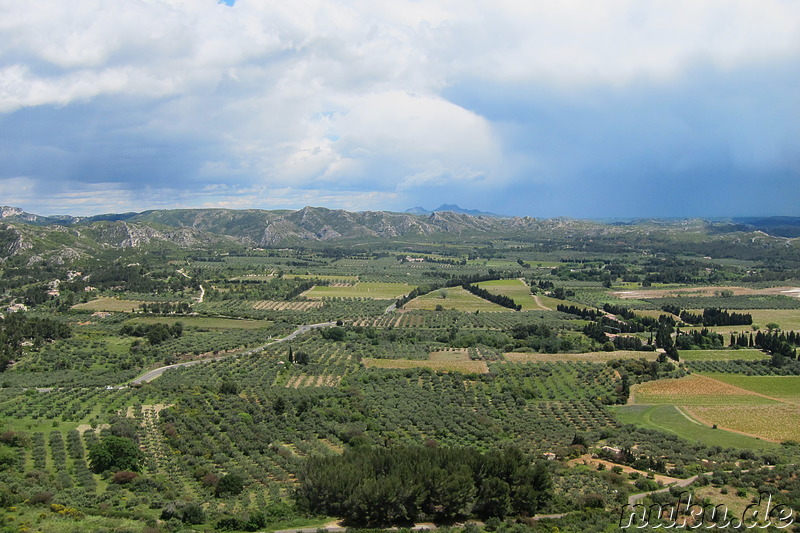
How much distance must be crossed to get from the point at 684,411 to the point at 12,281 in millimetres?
168120

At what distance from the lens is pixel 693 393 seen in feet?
207

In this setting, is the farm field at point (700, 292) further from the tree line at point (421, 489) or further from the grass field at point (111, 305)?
the grass field at point (111, 305)

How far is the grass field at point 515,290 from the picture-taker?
438 ft

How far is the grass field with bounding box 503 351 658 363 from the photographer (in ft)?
262

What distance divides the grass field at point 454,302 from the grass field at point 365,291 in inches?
362

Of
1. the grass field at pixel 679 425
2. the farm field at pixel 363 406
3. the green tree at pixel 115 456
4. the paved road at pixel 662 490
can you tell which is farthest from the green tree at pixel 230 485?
the grass field at pixel 679 425

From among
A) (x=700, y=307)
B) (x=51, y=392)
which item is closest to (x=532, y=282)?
(x=700, y=307)

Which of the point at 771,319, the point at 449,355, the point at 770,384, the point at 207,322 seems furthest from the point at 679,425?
the point at 207,322

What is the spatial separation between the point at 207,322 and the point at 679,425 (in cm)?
8815

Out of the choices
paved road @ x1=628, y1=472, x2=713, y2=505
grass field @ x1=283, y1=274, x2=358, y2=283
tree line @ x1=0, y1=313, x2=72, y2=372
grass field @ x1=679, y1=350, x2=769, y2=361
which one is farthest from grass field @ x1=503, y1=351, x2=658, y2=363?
grass field @ x1=283, y1=274, x2=358, y2=283

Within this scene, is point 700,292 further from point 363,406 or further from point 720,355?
point 363,406

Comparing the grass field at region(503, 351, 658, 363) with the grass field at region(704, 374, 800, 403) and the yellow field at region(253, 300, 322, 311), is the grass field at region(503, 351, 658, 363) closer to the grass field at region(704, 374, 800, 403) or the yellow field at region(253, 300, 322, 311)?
the grass field at region(704, 374, 800, 403)

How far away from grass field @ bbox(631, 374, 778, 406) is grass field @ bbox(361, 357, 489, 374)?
19369 mm

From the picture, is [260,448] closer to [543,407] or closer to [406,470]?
[406,470]
